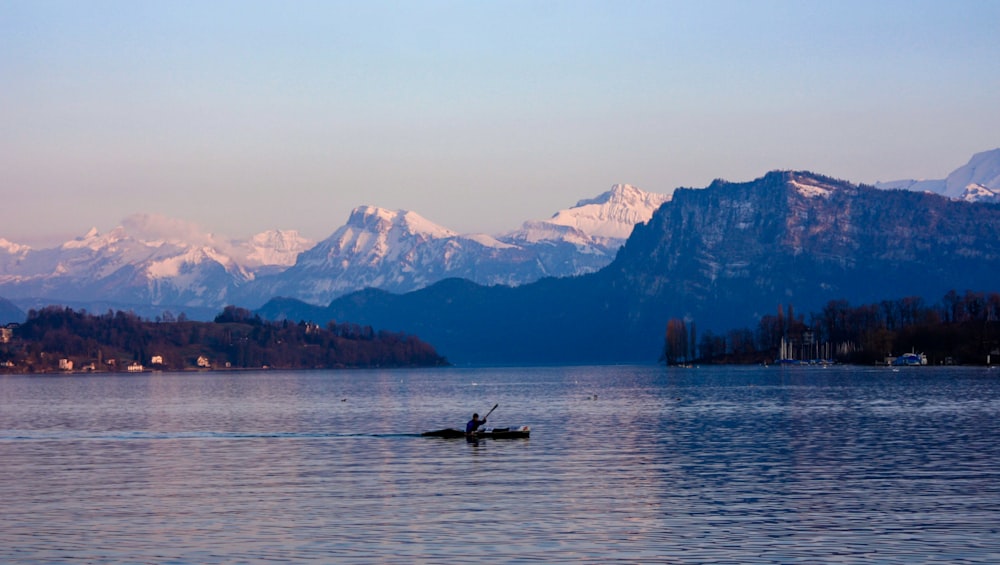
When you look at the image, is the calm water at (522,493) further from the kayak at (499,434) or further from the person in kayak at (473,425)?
the person in kayak at (473,425)

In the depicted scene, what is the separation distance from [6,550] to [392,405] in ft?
456

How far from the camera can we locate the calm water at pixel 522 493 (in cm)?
5438

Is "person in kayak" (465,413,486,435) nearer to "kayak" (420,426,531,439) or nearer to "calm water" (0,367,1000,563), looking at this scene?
"kayak" (420,426,531,439)

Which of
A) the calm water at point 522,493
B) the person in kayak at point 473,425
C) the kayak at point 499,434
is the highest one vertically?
the person in kayak at point 473,425

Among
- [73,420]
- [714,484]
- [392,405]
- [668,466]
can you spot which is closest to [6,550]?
[714,484]

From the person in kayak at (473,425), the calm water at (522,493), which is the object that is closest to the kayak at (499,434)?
the person in kayak at (473,425)

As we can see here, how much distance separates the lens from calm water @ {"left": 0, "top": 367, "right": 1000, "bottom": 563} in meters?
54.4

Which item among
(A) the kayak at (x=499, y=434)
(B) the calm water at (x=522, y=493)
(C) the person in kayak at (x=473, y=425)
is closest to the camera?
(B) the calm water at (x=522, y=493)

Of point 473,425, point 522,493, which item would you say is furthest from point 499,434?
point 522,493

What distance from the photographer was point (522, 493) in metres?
72.4

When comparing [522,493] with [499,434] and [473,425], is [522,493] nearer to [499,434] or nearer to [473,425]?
[473,425]

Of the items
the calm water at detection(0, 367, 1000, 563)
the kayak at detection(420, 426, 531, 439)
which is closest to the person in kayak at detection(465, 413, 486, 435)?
the kayak at detection(420, 426, 531, 439)

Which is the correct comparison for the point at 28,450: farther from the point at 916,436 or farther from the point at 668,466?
the point at 916,436

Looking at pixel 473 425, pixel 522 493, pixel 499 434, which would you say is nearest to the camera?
pixel 522 493
